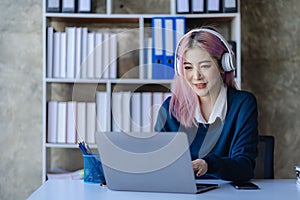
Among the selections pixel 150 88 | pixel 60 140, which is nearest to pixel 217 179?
pixel 150 88

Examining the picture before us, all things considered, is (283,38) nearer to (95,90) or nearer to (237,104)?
(237,104)

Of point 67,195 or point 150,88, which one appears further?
point 150,88

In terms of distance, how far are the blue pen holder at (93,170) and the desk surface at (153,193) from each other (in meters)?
0.03

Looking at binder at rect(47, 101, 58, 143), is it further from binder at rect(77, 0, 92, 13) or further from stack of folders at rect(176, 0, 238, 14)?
stack of folders at rect(176, 0, 238, 14)

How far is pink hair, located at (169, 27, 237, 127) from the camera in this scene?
1.50 metres

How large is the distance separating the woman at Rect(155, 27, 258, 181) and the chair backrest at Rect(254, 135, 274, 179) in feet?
1.37

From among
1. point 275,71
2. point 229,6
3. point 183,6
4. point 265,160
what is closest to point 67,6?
point 183,6

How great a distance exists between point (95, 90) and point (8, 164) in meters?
1.75

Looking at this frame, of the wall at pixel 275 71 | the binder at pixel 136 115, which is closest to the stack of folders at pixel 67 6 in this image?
the wall at pixel 275 71

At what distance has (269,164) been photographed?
207cm

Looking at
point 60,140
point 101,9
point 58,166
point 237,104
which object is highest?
point 101,9

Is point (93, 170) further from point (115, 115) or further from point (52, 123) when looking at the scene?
point (52, 123)

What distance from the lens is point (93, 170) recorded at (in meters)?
1.54

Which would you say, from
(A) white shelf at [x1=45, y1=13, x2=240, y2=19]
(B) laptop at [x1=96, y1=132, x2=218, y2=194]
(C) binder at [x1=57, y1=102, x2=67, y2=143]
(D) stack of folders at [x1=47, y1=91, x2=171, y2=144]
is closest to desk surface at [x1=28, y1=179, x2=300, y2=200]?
(B) laptop at [x1=96, y1=132, x2=218, y2=194]
